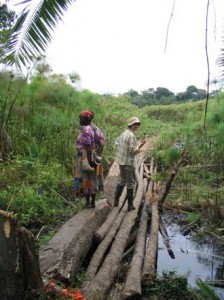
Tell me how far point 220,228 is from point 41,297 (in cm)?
438

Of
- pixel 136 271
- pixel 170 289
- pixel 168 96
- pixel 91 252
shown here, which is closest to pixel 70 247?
pixel 136 271

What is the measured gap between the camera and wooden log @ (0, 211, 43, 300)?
8.84ft

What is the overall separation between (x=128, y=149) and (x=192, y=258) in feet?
6.27

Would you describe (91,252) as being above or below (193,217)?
below

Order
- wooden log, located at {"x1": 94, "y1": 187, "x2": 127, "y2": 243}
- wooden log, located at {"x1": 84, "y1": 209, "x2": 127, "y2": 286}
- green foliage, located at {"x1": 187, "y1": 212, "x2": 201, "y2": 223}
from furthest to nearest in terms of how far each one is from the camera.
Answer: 1. green foliage, located at {"x1": 187, "y1": 212, "x2": 201, "y2": 223}
2. wooden log, located at {"x1": 94, "y1": 187, "x2": 127, "y2": 243}
3. wooden log, located at {"x1": 84, "y1": 209, "x2": 127, "y2": 286}

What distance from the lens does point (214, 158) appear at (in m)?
9.47

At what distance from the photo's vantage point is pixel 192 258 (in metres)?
5.92

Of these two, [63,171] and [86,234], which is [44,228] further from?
[63,171]

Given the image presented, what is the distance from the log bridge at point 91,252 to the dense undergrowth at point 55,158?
60 cm

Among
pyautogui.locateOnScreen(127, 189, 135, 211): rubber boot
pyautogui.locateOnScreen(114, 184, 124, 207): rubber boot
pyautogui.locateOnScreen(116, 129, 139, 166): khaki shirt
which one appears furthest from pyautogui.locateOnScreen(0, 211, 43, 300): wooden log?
pyautogui.locateOnScreen(114, 184, 124, 207): rubber boot

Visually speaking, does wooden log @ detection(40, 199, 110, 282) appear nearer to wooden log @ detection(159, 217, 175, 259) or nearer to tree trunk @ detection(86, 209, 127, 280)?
tree trunk @ detection(86, 209, 127, 280)

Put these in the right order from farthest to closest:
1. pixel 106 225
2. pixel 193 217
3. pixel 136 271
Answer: pixel 193 217 → pixel 106 225 → pixel 136 271

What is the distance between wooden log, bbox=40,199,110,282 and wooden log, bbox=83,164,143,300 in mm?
248

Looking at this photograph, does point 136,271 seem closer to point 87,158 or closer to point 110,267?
point 110,267
